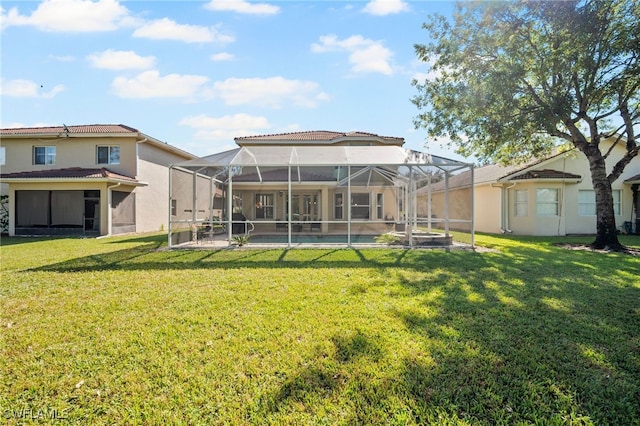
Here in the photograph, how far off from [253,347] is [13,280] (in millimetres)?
6018

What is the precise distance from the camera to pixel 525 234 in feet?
55.1

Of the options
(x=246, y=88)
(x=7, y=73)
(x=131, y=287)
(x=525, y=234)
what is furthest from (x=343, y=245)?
(x=7, y=73)

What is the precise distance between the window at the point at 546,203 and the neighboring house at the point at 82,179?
20748 millimetres

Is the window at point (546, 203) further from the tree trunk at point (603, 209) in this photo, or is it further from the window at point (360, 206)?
the window at point (360, 206)

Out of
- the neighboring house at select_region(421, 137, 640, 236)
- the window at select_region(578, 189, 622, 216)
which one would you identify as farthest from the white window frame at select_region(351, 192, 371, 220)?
the window at select_region(578, 189, 622, 216)

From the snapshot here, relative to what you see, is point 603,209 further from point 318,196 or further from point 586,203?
point 318,196

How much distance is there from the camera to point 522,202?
1703 centimetres

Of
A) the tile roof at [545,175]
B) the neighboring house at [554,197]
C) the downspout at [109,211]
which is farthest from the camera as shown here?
the neighboring house at [554,197]

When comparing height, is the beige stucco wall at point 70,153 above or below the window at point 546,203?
above

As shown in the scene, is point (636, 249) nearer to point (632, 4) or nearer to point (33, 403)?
point (632, 4)

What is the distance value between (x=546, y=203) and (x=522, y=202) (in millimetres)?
1041

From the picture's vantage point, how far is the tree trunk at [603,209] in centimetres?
1116

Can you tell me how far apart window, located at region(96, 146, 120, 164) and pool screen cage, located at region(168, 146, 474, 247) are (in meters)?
6.39

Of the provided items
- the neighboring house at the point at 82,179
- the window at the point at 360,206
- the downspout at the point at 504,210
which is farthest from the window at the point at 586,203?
the neighboring house at the point at 82,179
